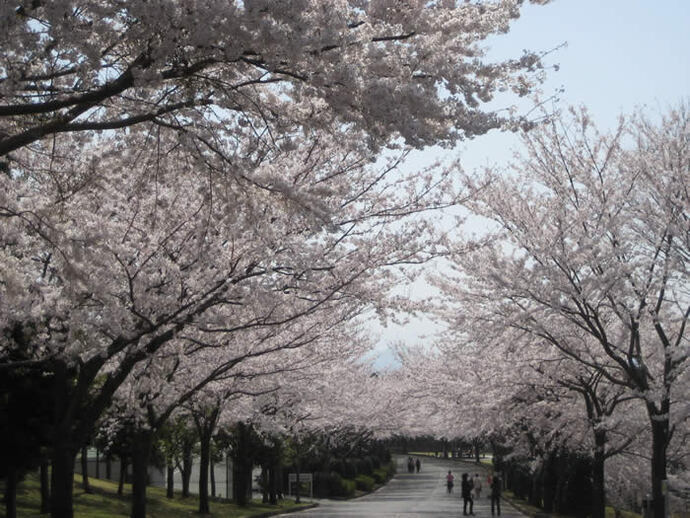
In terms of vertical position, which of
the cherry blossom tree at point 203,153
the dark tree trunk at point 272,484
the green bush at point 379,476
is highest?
the cherry blossom tree at point 203,153

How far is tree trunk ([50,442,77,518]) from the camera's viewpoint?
1395 cm

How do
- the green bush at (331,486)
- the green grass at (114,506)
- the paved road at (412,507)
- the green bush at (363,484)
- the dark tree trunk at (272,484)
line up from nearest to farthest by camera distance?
1. the green grass at (114,506)
2. the paved road at (412,507)
3. the dark tree trunk at (272,484)
4. the green bush at (331,486)
5. the green bush at (363,484)

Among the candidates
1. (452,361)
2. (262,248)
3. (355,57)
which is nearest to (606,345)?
(262,248)

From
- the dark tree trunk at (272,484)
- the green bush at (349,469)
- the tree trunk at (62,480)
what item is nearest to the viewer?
the tree trunk at (62,480)

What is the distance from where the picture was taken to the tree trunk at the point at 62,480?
13.9 m

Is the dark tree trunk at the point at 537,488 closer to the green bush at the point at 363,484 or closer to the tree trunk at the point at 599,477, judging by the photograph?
the tree trunk at the point at 599,477

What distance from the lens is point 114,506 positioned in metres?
27.6

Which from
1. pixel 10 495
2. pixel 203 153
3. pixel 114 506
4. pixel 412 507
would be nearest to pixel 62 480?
pixel 10 495

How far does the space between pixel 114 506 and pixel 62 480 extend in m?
14.4

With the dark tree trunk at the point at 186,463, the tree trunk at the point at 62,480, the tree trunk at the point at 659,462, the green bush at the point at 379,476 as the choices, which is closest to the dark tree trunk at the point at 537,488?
the dark tree trunk at the point at 186,463

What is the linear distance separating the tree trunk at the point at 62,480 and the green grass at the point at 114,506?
7692 mm

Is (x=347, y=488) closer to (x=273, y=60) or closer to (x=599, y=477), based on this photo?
(x=599, y=477)

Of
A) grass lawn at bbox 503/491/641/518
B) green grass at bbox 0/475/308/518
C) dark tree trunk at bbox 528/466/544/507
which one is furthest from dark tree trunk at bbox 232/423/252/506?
dark tree trunk at bbox 528/466/544/507

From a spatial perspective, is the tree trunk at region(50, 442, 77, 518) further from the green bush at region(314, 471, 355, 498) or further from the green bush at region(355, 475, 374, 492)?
the green bush at region(355, 475, 374, 492)
